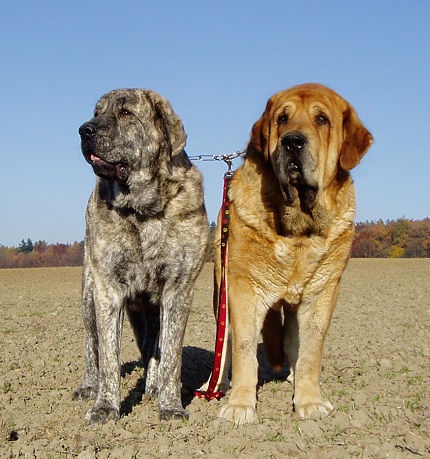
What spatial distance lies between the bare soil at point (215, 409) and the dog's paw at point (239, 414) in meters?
0.08

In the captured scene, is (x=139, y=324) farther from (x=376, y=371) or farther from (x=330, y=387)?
(x=376, y=371)

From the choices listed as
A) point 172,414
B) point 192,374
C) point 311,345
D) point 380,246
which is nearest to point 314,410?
point 311,345

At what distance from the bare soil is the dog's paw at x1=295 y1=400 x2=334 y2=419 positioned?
0.18 feet

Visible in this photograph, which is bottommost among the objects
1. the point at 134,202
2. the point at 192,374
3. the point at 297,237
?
the point at 192,374

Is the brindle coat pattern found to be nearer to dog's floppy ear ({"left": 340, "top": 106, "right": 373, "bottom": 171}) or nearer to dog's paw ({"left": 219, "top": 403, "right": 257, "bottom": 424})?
dog's paw ({"left": 219, "top": 403, "right": 257, "bottom": 424})

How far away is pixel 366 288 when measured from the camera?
64.2ft

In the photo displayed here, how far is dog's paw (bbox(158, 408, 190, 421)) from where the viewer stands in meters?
4.46

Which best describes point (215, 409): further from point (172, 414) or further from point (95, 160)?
point (95, 160)

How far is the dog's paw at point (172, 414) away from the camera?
4.46m

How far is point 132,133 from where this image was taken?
4770 millimetres

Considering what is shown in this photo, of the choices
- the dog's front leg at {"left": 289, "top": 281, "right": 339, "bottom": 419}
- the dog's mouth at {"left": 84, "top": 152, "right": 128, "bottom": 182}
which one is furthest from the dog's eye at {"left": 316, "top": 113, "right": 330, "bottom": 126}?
the dog's mouth at {"left": 84, "top": 152, "right": 128, "bottom": 182}

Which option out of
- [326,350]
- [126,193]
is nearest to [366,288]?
[326,350]

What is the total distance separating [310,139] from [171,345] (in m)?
1.75

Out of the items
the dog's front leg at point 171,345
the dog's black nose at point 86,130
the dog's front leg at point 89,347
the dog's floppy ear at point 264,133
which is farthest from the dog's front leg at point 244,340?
the dog's black nose at point 86,130
